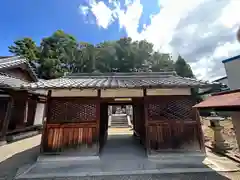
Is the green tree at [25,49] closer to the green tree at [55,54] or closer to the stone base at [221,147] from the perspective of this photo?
the green tree at [55,54]

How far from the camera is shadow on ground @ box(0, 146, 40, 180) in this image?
3.75 metres

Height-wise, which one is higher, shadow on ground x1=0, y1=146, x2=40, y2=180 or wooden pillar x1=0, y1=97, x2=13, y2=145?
wooden pillar x1=0, y1=97, x2=13, y2=145

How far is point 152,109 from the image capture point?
5133 mm

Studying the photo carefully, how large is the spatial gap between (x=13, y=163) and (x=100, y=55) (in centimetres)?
2312

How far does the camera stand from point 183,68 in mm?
20625

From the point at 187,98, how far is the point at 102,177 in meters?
3.96

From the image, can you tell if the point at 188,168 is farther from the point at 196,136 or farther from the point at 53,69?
the point at 53,69

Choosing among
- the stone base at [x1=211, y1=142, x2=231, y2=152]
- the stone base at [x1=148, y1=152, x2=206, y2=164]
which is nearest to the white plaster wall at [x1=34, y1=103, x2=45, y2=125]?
the stone base at [x1=148, y1=152, x2=206, y2=164]

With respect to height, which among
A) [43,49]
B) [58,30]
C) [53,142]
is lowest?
[53,142]

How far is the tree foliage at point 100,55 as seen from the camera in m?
24.3

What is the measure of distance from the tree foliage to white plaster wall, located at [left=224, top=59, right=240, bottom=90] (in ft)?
56.0

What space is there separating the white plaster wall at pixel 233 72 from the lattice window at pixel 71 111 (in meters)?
6.74

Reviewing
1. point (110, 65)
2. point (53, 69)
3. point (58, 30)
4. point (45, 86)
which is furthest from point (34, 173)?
point (58, 30)

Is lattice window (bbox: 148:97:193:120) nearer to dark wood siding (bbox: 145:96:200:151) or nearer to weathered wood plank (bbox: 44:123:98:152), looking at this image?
dark wood siding (bbox: 145:96:200:151)
